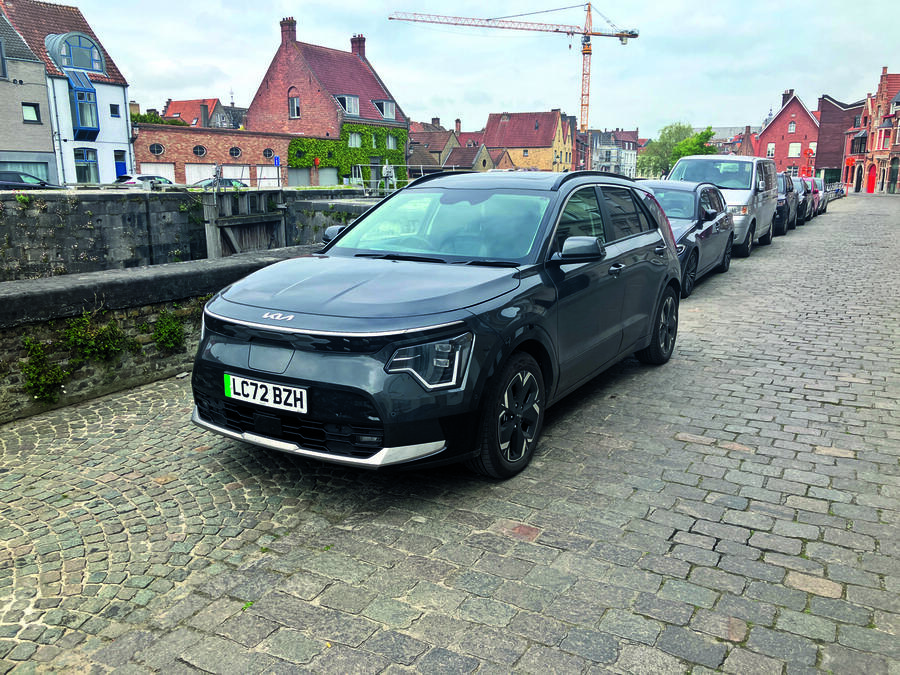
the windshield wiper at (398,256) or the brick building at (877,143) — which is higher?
the brick building at (877,143)

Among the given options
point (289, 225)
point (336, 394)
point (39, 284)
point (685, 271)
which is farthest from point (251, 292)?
point (289, 225)

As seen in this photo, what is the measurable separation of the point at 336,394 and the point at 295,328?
426mm

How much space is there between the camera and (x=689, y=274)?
10961mm

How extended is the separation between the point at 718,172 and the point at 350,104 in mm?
45806

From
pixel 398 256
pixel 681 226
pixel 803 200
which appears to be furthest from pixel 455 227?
pixel 803 200

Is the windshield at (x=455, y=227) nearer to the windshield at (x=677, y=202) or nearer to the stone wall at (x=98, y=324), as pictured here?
the stone wall at (x=98, y=324)

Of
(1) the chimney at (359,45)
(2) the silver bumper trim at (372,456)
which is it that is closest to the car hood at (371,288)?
(2) the silver bumper trim at (372,456)

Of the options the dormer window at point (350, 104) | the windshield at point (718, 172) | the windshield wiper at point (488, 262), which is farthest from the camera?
the dormer window at point (350, 104)

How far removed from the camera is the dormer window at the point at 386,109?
6072 centimetres

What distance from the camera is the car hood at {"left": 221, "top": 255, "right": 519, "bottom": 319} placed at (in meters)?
3.79

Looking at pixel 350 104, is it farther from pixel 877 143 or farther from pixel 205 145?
pixel 877 143

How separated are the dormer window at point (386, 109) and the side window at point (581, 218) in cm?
5823

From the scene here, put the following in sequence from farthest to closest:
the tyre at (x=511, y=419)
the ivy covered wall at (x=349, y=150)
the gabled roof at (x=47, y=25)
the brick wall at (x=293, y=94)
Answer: the brick wall at (x=293, y=94), the ivy covered wall at (x=349, y=150), the gabled roof at (x=47, y=25), the tyre at (x=511, y=419)

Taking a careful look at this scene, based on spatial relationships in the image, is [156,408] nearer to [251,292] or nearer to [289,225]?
[251,292]
